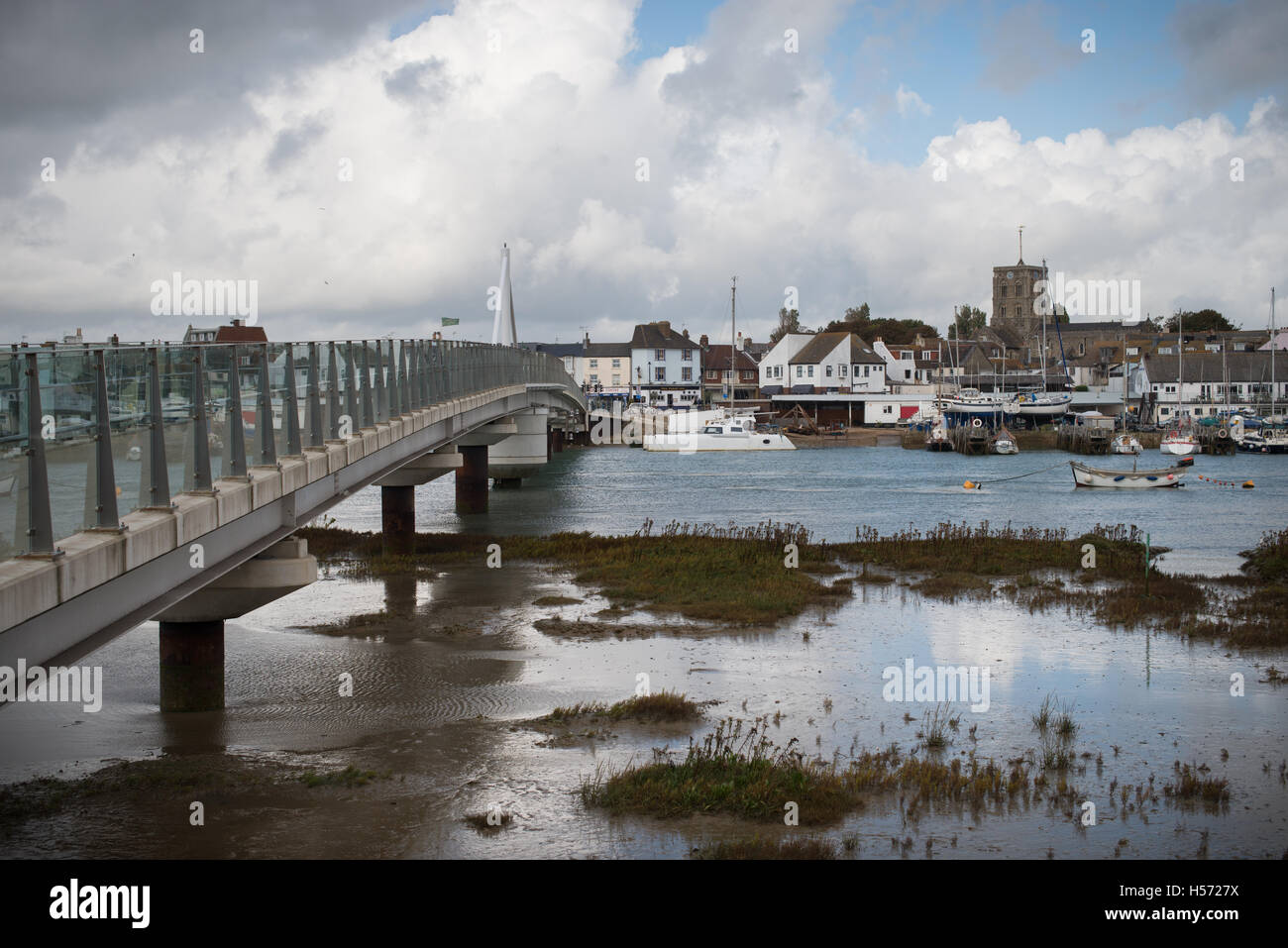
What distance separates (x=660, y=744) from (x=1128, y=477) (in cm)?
5211

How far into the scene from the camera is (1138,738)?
16.6 meters

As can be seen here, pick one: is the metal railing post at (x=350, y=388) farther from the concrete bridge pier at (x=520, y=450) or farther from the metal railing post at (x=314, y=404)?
the concrete bridge pier at (x=520, y=450)

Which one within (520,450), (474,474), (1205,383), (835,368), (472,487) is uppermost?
(835,368)

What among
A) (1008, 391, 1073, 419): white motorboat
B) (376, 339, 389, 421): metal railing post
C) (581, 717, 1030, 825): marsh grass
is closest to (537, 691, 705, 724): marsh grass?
(581, 717, 1030, 825): marsh grass

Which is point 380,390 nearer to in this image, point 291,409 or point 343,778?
point 291,409

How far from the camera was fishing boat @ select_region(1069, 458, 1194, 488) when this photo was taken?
6188 cm

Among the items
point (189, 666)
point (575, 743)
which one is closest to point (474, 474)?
point (189, 666)

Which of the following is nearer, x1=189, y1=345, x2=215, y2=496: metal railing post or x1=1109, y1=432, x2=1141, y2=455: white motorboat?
x1=189, y1=345, x2=215, y2=496: metal railing post

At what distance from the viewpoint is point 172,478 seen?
12.4m

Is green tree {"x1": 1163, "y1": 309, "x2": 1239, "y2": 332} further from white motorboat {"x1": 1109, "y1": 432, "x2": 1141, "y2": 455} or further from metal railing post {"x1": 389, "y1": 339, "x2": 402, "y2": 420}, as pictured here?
metal railing post {"x1": 389, "y1": 339, "x2": 402, "y2": 420}

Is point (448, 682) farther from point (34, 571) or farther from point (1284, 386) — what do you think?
point (1284, 386)

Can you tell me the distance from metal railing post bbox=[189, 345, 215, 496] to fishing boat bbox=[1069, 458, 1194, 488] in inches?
2156

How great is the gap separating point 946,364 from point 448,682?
139 m

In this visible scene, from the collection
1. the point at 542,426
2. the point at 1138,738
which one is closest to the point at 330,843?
the point at 1138,738
